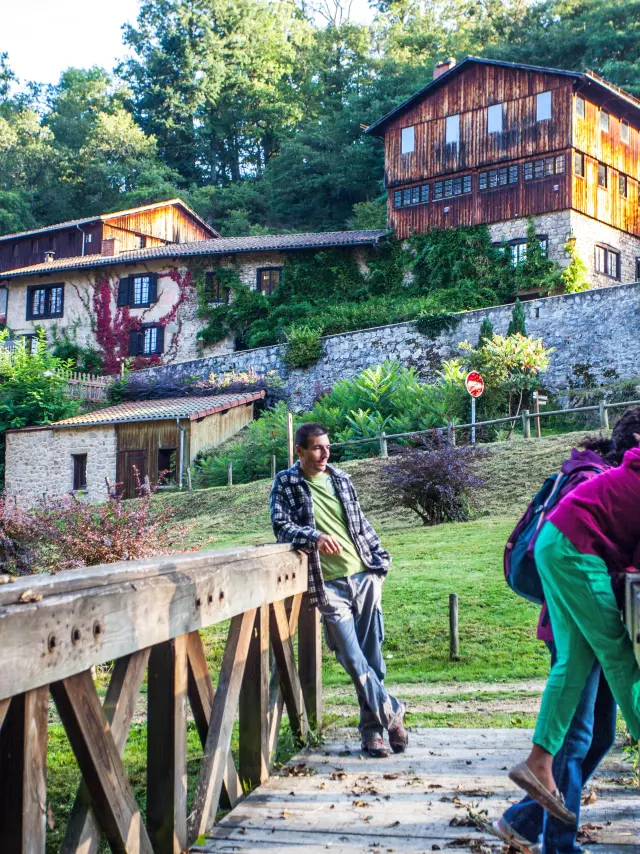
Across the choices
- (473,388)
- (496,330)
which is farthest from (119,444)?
(496,330)

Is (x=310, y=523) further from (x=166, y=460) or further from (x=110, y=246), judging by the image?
(x=110, y=246)

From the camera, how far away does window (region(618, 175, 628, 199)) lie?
37.8 m

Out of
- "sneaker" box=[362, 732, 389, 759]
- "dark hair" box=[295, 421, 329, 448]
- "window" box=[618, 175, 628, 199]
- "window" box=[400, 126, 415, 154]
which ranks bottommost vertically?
"sneaker" box=[362, 732, 389, 759]

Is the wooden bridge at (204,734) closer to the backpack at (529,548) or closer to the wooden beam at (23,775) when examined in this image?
the wooden beam at (23,775)

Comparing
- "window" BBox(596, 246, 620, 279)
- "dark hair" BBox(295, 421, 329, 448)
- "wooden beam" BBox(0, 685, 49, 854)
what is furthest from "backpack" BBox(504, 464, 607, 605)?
"window" BBox(596, 246, 620, 279)

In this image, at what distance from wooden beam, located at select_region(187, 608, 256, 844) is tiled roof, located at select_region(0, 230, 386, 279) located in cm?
3495

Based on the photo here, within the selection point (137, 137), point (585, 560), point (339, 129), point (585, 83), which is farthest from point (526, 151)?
point (585, 560)

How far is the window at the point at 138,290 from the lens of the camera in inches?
1644

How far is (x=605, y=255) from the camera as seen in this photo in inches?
1449

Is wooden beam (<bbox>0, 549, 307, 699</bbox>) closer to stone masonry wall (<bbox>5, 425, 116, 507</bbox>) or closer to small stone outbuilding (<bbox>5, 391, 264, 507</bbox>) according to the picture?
small stone outbuilding (<bbox>5, 391, 264, 507</bbox>)

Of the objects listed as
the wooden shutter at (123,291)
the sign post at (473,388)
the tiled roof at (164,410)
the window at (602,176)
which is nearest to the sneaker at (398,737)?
the sign post at (473,388)

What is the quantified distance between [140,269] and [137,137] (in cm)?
1724

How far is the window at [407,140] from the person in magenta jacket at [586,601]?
1472 inches

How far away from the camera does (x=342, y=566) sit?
5125 mm
